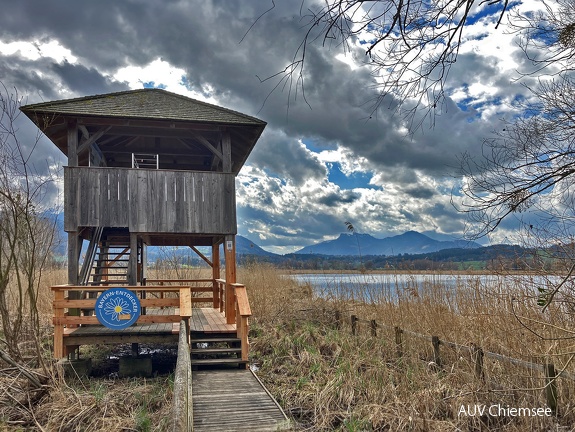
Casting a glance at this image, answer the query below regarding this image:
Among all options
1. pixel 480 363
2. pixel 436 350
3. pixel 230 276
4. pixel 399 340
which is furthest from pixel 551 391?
pixel 230 276

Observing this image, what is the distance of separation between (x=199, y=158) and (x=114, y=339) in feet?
25.4

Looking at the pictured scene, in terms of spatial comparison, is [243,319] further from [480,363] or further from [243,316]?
[480,363]

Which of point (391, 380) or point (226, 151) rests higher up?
point (226, 151)

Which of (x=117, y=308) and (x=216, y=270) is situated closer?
(x=117, y=308)

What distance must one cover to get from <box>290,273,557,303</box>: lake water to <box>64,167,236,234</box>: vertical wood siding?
3.81 metres

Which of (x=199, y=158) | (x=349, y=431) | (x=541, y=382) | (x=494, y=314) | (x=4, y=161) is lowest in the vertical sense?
(x=349, y=431)

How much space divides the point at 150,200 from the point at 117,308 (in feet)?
10.4

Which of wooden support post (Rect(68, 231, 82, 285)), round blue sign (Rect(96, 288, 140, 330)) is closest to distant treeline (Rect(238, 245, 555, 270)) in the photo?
round blue sign (Rect(96, 288, 140, 330))

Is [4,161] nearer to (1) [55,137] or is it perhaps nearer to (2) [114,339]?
(2) [114,339]

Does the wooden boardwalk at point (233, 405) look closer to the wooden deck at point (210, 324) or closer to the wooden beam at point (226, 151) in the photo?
the wooden deck at point (210, 324)

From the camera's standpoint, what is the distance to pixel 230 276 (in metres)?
11.6

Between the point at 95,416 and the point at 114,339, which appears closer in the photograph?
the point at 95,416

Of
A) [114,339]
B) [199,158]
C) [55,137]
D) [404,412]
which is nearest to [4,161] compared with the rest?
[114,339]

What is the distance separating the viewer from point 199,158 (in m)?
15.7
